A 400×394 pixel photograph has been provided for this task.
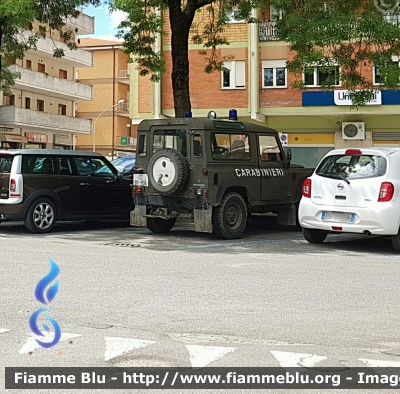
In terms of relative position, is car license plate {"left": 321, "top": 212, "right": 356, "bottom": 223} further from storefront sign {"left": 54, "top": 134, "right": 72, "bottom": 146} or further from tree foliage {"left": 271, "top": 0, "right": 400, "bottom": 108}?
storefront sign {"left": 54, "top": 134, "right": 72, "bottom": 146}

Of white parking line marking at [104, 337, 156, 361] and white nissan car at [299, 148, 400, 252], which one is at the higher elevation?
white nissan car at [299, 148, 400, 252]

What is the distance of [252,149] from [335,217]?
293cm

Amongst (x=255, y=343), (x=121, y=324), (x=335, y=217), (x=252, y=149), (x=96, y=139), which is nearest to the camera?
(x=255, y=343)

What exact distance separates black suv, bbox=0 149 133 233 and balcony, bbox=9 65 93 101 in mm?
32224

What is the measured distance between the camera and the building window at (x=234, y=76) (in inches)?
1347

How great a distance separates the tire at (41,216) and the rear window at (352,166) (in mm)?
5668

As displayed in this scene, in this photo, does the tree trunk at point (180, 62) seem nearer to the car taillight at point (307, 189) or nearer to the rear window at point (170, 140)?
the rear window at point (170, 140)

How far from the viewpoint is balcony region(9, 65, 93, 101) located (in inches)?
2001

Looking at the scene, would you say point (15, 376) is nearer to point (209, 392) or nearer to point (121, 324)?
point (209, 392)

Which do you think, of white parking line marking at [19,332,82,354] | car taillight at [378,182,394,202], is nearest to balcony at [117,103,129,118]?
car taillight at [378,182,394,202]

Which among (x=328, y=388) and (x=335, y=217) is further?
(x=335, y=217)

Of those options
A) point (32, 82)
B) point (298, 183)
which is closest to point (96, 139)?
point (32, 82)

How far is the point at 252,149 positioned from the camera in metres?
15.2

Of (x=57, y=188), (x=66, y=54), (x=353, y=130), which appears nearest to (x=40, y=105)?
(x=66, y=54)
